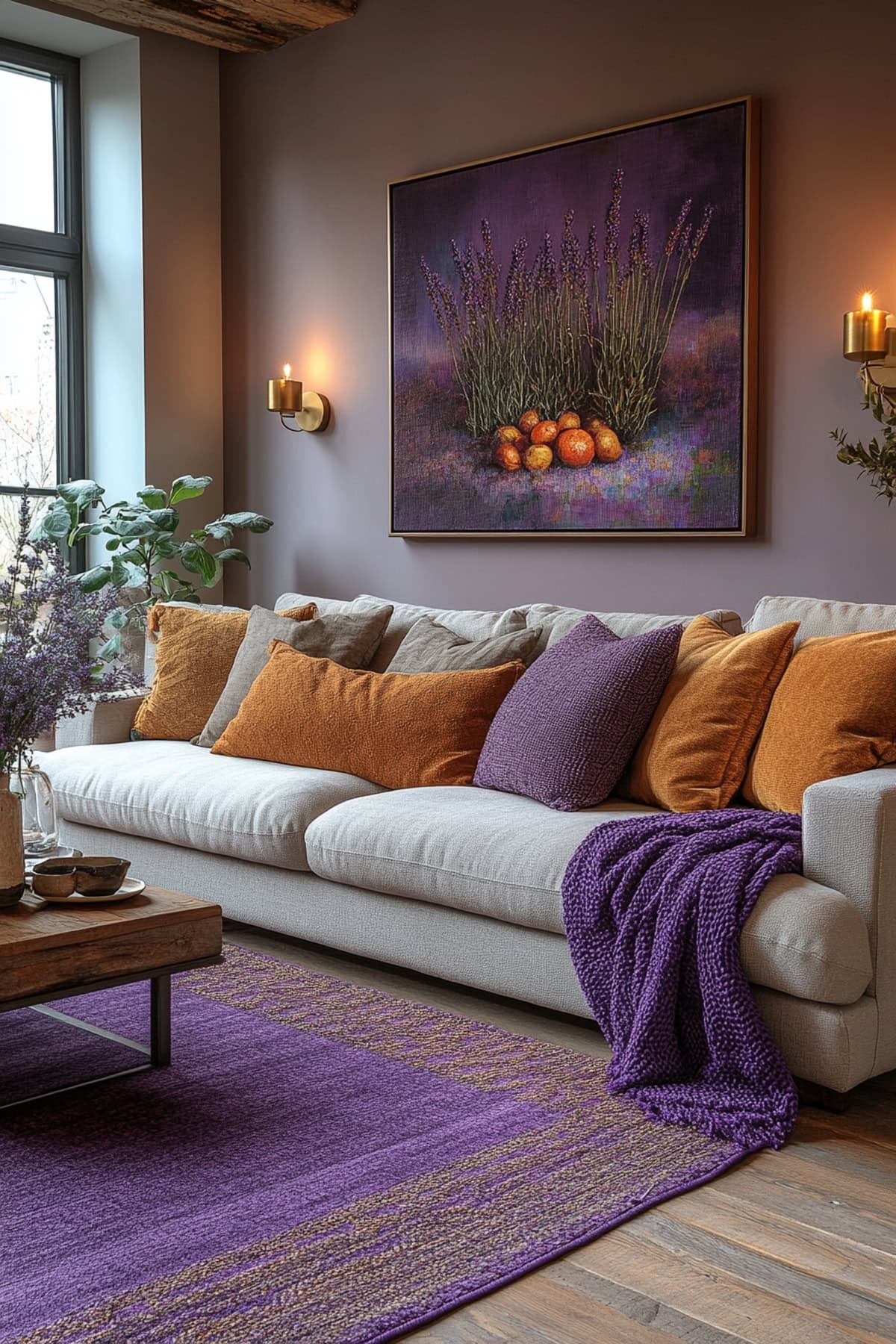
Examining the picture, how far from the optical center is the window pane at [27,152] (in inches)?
225

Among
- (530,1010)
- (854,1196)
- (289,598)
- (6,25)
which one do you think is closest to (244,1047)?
(530,1010)

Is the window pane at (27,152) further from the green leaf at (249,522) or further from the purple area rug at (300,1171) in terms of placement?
the purple area rug at (300,1171)

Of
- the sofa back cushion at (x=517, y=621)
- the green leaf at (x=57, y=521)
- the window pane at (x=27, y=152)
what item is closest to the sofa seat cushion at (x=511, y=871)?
the sofa back cushion at (x=517, y=621)

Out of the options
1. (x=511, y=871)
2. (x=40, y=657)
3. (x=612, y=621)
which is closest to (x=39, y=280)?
(x=612, y=621)

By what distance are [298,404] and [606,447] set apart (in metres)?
1.48

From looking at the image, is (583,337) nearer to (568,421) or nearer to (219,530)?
(568,421)

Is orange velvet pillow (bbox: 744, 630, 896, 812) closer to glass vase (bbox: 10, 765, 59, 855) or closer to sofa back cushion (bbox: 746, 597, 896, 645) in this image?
sofa back cushion (bbox: 746, 597, 896, 645)

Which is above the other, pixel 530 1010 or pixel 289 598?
pixel 289 598

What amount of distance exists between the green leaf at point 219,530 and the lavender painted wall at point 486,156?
29 cm

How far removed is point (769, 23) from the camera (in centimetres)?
405

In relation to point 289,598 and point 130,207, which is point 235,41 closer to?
point 130,207

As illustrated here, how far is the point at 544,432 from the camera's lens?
4.67 metres

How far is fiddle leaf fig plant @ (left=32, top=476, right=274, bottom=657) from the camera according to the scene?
5355mm

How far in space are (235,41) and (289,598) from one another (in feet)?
8.28
